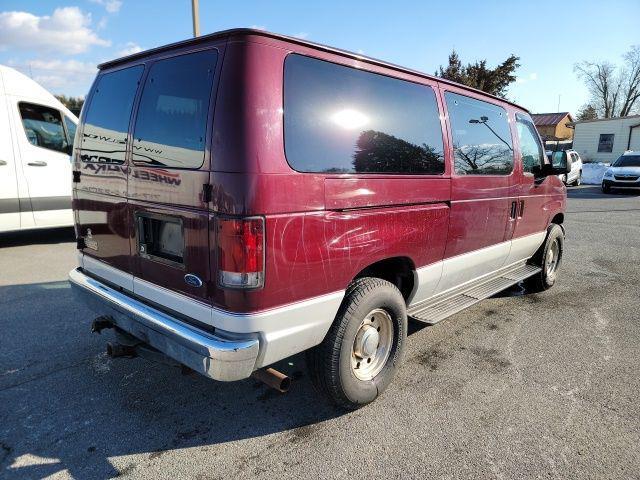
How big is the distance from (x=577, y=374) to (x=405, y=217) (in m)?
1.97

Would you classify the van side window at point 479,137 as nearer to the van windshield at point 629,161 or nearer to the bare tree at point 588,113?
the van windshield at point 629,161

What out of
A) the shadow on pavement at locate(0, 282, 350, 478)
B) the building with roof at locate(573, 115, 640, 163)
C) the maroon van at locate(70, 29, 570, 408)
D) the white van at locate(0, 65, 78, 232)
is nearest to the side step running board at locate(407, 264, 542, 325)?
the maroon van at locate(70, 29, 570, 408)

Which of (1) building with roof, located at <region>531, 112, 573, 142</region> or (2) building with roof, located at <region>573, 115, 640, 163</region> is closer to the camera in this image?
(2) building with roof, located at <region>573, 115, 640, 163</region>

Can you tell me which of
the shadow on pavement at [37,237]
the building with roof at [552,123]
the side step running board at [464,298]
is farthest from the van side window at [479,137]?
the building with roof at [552,123]

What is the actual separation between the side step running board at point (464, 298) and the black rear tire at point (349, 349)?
51cm

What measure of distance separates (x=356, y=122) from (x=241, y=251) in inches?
43.6

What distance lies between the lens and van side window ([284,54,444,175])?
239 centimetres

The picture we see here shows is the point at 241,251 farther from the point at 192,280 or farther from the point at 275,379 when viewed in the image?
the point at 275,379

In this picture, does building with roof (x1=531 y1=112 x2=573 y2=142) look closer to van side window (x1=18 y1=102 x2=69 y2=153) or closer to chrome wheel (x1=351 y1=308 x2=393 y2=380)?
van side window (x1=18 y1=102 x2=69 y2=153)

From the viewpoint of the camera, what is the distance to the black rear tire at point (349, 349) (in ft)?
8.84

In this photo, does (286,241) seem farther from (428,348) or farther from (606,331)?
(606,331)

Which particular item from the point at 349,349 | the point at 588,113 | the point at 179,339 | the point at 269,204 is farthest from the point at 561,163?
the point at 588,113

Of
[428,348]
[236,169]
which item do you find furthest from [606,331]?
[236,169]

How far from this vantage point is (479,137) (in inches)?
154
